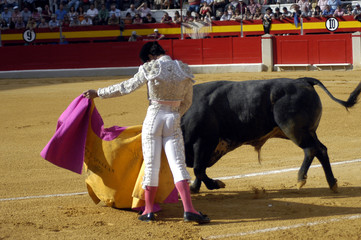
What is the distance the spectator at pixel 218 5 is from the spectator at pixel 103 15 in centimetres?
357

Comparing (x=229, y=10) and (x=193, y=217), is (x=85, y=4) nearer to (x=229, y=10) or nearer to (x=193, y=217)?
(x=229, y=10)

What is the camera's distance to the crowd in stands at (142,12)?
1914 centimetres

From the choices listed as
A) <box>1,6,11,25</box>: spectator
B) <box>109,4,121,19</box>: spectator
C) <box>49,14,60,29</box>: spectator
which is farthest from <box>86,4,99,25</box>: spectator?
<box>1,6,11,25</box>: spectator

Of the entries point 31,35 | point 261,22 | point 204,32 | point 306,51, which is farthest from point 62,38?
point 306,51

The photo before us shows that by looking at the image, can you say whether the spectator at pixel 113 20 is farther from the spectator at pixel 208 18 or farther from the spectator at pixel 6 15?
the spectator at pixel 6 15

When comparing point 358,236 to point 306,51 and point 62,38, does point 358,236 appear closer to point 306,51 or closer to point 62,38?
point 306,51

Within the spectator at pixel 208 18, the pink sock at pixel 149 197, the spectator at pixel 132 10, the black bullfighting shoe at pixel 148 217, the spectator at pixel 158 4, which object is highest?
the spectator at pixel 158 4

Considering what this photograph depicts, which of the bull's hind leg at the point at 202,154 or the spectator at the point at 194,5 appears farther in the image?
the spectator at the point at 194,5

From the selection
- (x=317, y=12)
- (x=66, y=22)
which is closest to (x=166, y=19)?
(x=66, y=22)

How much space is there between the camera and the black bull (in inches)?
222

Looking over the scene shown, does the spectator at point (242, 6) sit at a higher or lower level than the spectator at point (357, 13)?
higher

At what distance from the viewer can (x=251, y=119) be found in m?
5.72

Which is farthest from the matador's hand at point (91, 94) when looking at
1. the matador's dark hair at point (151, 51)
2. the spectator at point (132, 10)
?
the spectator at point (132, 10)

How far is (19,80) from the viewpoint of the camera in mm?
18422
